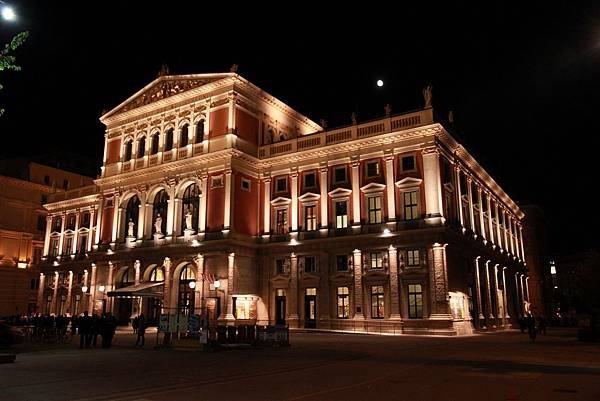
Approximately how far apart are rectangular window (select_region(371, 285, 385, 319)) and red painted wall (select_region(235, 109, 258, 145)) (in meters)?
17.8

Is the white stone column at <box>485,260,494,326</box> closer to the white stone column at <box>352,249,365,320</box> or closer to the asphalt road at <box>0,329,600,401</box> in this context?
the white stone column at <box>352,249,365,320</box>

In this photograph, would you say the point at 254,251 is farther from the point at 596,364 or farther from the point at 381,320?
the point at 596,364

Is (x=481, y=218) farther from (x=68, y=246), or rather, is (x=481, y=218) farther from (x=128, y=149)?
(x=68, y=246)

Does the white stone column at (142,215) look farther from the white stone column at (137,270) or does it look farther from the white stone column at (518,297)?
the white stone column at (518,297)

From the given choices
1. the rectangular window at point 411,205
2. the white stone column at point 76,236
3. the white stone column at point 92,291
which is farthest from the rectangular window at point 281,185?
the white stone column at point 76,236

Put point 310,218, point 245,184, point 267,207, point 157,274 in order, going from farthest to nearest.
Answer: point 157,274 < point 267,207 < point 245,184 < point 310,218

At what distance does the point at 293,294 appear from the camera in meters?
41.6

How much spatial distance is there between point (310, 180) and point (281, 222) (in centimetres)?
447

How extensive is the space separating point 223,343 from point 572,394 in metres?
16.2

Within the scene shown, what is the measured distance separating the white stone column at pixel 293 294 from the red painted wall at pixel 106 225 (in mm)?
20410

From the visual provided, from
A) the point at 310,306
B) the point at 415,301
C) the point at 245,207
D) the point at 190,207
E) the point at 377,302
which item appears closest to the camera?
the point at 415,301

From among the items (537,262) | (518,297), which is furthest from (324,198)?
(537,262)

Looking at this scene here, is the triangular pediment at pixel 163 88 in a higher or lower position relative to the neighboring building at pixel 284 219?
higher

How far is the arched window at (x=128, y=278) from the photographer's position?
48125mm
